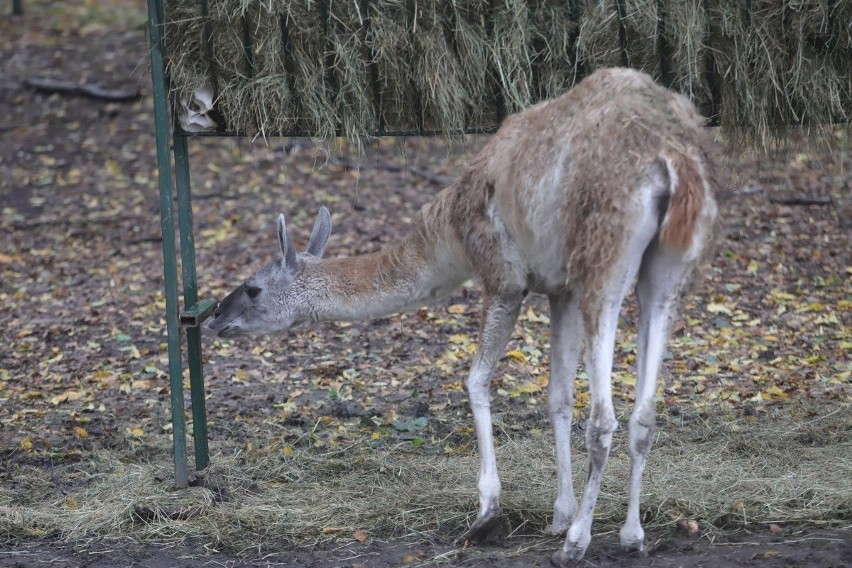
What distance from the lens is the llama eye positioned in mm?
5926

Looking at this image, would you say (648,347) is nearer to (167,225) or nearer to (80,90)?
(167,225)

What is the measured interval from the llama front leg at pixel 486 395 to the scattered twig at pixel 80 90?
1011cm

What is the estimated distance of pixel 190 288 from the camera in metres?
6.10

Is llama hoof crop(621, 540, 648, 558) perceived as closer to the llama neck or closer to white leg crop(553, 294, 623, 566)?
white leg crop(553, 294, 623, 566)

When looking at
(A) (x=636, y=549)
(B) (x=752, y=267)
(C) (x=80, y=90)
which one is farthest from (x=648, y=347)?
(C) (x=80, y=90)

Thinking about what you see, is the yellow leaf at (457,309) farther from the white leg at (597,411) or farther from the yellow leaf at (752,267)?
the white leg at (597,411)

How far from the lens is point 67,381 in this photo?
25.5 feet

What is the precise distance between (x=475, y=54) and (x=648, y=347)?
205cm

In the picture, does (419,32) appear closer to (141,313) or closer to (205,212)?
(141,313)

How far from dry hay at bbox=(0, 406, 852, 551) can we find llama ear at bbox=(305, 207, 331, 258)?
126 cm

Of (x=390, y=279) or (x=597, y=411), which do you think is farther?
(x=390, y=279)

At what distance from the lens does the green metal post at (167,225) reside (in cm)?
572

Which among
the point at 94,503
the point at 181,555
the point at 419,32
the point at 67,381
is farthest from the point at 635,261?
the point at 67,381

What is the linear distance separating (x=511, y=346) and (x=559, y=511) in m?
3.11
